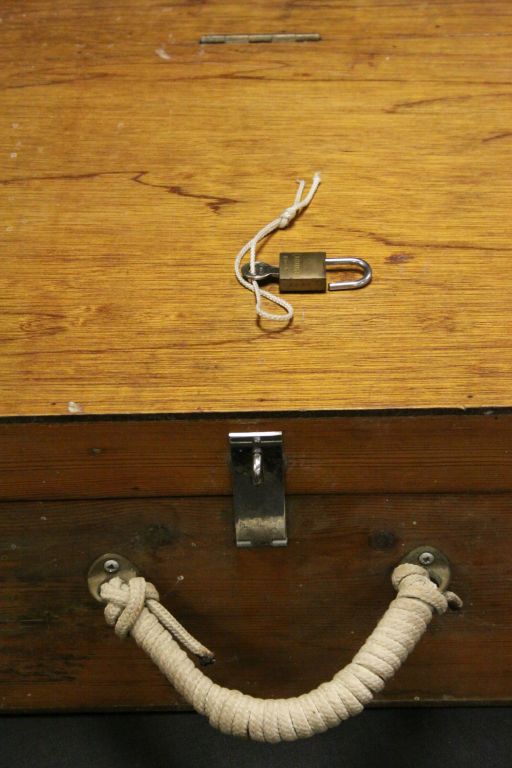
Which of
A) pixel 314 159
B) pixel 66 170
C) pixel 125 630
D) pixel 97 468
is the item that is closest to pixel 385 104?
pixel 314 159

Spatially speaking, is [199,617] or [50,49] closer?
[199,617]

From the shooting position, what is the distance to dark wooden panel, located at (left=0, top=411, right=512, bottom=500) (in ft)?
2.72

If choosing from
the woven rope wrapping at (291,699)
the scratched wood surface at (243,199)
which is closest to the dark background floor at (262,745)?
the woven rope wrapping at (291,699)

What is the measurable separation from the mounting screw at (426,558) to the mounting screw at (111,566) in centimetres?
30

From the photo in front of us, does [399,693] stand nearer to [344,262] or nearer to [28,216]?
[344,262]

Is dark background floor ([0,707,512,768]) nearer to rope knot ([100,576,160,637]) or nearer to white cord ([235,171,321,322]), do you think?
rope knot ([100,576,160,637])

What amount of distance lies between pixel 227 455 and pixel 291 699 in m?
0.23

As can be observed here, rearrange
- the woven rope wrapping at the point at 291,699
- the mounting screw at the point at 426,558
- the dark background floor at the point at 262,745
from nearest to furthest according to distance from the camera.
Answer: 1. the woven rope wrapping at the point at 291,699
2. the mounting screw at the point at 426,558
3. the dark background floor at the point at 262,745

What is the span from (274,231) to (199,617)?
416 mm

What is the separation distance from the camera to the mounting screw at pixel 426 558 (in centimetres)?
93

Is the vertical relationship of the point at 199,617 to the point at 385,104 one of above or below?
below

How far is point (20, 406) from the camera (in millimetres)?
833

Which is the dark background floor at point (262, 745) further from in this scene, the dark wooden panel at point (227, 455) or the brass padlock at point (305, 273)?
the brass padlock at point (305, 273)

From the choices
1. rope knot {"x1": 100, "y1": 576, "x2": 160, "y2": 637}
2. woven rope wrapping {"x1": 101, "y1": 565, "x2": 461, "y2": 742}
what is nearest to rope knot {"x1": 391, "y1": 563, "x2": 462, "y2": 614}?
woven rope wrapping {"x1": 101, "y1": 565, "x2": 461, "y2": 742}
